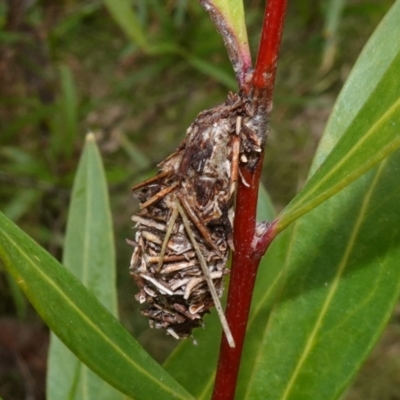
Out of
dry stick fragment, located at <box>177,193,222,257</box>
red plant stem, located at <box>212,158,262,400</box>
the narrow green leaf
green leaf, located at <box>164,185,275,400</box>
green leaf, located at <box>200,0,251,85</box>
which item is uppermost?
the narrow green leaf

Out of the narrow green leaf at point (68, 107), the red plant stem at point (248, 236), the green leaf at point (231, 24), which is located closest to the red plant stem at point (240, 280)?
the red plant stem at point (248, 236)

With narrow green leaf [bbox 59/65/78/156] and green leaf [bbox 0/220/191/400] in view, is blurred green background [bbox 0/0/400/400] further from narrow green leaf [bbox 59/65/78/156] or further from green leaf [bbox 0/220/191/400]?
green leaf [bbox 0/220/191/400]

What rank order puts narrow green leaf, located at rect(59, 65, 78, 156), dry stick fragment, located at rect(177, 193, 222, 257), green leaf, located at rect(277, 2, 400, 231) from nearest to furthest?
1. green leaf, located at rect(277, 2, 400, 231)
2. dry stick fragment, located at rect(177, 193, 222, 257)
3. narrow green leaf, located at rect(59, 65, 78, 156)

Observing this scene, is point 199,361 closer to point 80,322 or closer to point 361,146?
point 80,322

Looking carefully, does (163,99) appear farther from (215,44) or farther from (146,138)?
(215,44)

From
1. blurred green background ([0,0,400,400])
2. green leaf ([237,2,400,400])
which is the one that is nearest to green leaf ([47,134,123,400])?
green leaf ([237,2,400,400])

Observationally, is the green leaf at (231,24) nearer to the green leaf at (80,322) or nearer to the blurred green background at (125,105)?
the green leaf at (80,322)

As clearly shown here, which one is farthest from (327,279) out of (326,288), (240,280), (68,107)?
(68,107)

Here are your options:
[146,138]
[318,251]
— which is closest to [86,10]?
[146,138]
